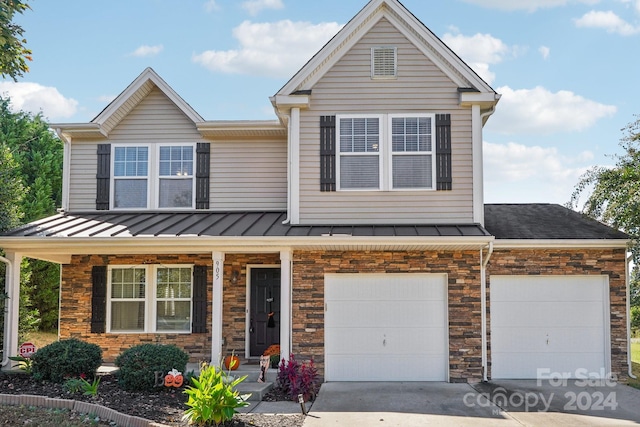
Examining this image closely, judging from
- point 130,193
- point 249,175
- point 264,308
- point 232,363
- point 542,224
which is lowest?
point 232,363

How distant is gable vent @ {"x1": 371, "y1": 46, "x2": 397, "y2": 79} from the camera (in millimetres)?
12320

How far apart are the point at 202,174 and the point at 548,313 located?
7.81 metres

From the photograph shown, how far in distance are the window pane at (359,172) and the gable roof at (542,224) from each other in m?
2.63

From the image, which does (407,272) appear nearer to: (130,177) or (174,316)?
(174,316)

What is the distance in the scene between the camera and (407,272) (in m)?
11.8

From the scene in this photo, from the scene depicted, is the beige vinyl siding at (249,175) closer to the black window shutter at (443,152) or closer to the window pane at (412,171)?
the window pane at (412,171)

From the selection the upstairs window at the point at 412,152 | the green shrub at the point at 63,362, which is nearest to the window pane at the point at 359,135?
the upstairs window at the point at 412,152

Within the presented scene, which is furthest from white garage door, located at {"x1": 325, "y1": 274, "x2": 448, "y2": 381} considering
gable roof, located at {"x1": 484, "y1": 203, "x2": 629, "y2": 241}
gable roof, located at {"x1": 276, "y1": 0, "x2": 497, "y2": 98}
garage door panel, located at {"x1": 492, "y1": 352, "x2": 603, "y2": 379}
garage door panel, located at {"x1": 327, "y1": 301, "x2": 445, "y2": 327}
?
gable roof, located at {"x1": 276, "y1": 0, "x2": 497, "y2": 98}

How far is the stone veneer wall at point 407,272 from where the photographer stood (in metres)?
11.5

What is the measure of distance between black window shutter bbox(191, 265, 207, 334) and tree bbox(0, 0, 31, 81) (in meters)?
5.12

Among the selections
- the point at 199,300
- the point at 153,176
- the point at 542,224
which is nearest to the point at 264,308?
the point at 199,300

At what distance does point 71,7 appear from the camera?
46.5 ft

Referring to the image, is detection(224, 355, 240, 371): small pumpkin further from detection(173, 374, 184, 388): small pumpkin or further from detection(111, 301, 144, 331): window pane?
detection(111, 301, 144, 331): window pane

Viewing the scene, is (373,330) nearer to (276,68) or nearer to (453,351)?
(453,351)
